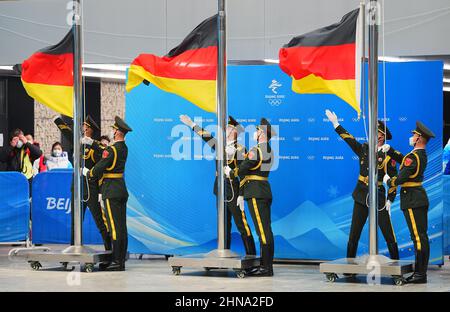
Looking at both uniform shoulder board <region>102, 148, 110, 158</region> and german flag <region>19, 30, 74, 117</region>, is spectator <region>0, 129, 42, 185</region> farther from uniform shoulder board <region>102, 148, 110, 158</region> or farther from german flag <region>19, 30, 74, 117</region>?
uniform shoulder board <region>102, 148, 110, 158</region>

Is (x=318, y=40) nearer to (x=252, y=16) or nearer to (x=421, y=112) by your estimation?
(x=421, y=112)

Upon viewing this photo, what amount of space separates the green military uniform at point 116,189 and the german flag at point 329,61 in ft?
7.62

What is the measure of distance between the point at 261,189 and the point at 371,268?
1860mm

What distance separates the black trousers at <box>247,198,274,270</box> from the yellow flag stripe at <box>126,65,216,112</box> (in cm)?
129

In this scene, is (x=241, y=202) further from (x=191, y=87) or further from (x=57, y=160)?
(x=57, y=160)

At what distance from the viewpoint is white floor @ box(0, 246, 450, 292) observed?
37.0 ft

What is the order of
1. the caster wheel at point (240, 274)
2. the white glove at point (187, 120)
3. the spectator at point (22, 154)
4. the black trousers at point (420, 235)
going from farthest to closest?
the spectator at point (22, 154)
the white glove at point (187, 120)
the caster wheel at point (240, 274)
the black trousers at point (420, 235)

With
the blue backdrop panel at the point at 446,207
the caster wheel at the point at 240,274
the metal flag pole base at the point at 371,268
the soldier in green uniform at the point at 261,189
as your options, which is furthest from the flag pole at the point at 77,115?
the blue backdrop panel at the point at 446,207

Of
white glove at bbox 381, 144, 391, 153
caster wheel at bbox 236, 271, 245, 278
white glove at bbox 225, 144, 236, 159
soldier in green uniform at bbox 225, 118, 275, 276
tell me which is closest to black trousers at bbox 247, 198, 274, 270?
soldier in green uniform at bbox 225, 118, 275, 276

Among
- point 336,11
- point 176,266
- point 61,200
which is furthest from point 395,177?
point 61,200

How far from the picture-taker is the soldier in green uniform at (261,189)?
12.6m

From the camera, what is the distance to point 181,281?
12023 mm

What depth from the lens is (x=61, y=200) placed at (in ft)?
52.4

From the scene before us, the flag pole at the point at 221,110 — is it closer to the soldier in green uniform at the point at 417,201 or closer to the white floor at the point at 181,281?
the white floor at the point at 181,281
